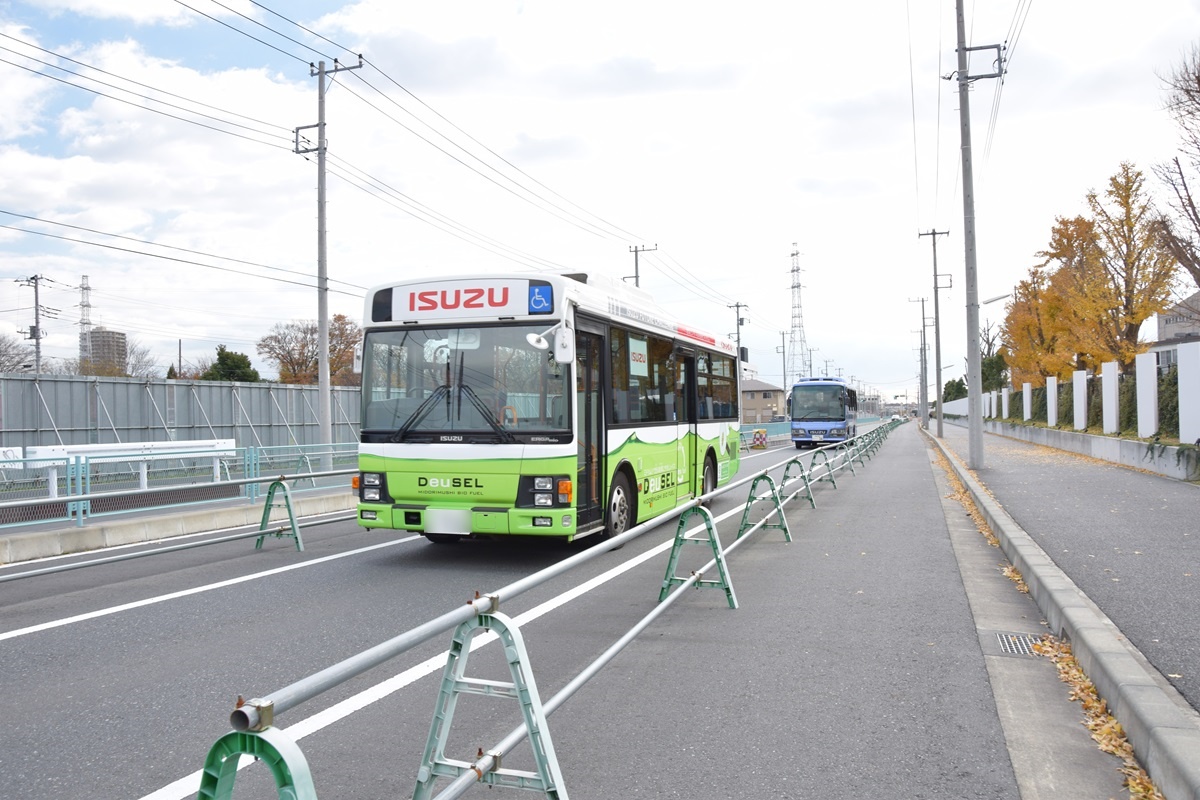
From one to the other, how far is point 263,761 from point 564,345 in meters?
6.76

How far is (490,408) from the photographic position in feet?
30.7

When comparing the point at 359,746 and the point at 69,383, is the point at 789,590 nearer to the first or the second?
the point at 359,746

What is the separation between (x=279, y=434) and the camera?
1345 inches

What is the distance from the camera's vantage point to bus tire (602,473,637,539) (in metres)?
10.4

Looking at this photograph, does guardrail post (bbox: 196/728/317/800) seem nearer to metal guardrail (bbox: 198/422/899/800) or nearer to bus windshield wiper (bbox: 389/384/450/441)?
metal guardrail (bbox: 198/422/899/800)

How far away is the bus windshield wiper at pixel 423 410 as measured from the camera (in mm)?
9539

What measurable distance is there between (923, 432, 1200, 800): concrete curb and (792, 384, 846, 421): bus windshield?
3516 cm

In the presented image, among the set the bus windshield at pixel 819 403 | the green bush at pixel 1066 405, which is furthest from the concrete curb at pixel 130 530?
the bus windshield at pixel 819 403

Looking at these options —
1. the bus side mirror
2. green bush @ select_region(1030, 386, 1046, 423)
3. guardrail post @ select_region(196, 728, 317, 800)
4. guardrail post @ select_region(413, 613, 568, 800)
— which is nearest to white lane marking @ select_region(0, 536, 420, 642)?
the bus side mirror

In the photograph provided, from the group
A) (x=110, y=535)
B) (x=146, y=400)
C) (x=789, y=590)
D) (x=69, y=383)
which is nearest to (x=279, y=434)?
(x=146, y=400)

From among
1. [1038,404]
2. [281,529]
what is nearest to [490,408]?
[281,529]

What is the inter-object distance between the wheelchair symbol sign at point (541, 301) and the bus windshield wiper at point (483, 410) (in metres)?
1.07

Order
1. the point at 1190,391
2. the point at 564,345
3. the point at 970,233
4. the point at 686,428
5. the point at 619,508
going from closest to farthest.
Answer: the point at 564,345 < the point at 619,508 < the point at 686,428 < the point at 1190,391 < the point at 970,233

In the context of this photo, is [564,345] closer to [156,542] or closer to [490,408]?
[490,408]
